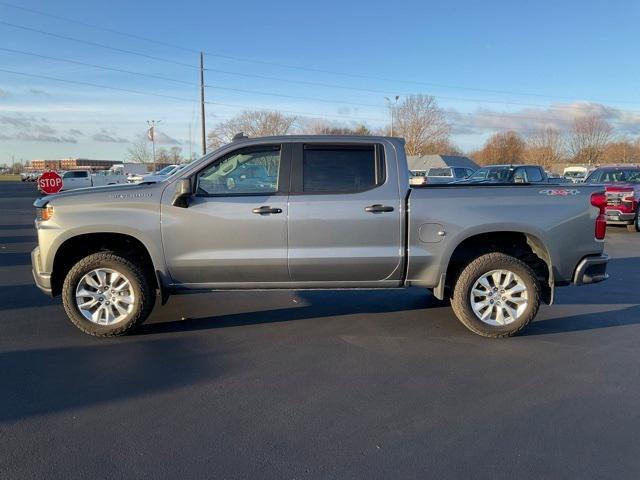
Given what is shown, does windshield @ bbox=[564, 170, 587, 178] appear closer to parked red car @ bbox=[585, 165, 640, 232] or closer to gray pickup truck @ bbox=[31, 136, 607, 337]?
parked red car @ bbox=[585, 165, 640, 232]

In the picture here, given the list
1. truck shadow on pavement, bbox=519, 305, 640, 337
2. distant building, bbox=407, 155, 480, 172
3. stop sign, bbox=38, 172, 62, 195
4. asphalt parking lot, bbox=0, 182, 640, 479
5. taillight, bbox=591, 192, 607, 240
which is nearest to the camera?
asphalt parking lot, bbox=0, 182, 640, 479

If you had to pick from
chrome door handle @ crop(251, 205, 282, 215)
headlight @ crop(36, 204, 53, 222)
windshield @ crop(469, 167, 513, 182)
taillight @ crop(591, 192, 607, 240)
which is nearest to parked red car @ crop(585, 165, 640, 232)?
windshield @ crop(469, 167, 513, 182)

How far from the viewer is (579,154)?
7450cm

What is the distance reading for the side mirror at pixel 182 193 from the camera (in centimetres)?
482

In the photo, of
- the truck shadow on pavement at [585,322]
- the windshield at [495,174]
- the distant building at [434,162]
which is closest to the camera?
the truck shadow on pavement at [585,322]

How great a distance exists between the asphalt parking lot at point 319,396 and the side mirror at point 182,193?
1.33m

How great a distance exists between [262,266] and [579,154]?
80091 millimetres

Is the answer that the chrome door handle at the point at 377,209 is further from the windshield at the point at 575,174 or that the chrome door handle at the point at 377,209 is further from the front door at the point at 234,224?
the windshield at the point at 575,174

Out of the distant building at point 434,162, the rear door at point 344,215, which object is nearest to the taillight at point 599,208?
the rear door at point 344,215

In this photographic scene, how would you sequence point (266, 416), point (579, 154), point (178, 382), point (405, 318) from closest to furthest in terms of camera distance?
point (266, 416) → point (178, 382) → point (405, 318) → point (579, 154)

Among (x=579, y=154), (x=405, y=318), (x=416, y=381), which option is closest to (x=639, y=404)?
(x=416, y=381)

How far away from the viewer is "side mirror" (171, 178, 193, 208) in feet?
15.8

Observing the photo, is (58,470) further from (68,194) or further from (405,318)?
(405,318)

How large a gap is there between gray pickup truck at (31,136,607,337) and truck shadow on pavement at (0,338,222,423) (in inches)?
17.5
